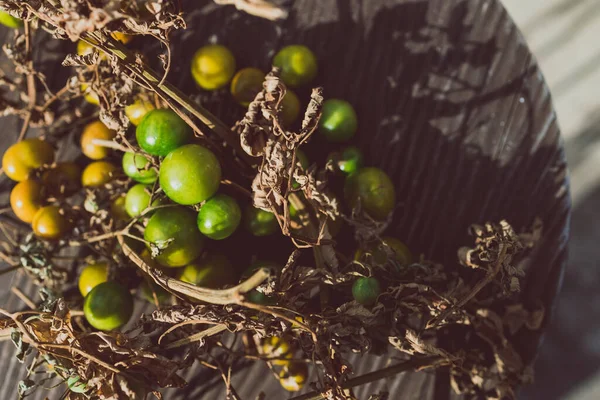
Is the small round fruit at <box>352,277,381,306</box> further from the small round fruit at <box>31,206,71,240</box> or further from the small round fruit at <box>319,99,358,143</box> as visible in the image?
the small round fruit at <box>31,206,71,240</box>

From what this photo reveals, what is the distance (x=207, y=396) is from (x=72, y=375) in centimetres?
33

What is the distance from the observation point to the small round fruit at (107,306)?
820mm

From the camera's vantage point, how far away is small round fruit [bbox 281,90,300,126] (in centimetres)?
89

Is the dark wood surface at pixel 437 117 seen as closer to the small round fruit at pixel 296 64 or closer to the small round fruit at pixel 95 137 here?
the small round fruit at pixel 296 64

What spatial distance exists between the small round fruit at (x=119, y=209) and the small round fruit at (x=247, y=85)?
11.2 inches

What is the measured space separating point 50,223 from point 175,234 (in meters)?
0.27

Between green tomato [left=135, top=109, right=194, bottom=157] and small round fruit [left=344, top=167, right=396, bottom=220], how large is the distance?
0.31 m

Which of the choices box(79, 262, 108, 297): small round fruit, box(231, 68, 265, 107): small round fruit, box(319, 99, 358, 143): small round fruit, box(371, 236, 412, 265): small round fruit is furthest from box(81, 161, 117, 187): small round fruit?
box(371, 236, 412, 265): small round fruit

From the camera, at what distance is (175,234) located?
787 millimetres

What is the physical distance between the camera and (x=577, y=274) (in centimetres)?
146

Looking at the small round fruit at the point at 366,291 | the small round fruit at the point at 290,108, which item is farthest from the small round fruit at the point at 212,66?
the small round fruit at the point at 366,291

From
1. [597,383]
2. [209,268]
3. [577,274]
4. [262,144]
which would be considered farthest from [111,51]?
[597,383]

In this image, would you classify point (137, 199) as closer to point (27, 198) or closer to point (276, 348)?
point (27, 198)


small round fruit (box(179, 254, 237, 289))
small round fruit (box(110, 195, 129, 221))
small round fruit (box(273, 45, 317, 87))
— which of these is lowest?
small round fruit (box(110, 195, 129, 221))
